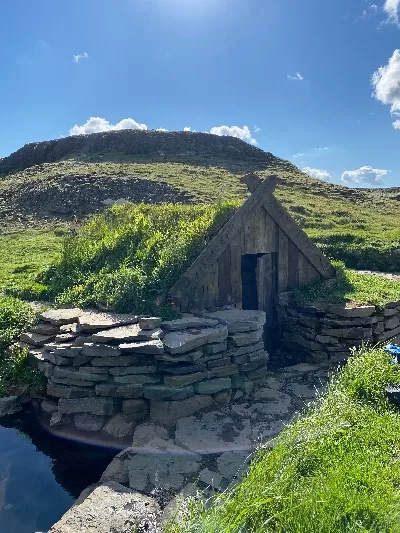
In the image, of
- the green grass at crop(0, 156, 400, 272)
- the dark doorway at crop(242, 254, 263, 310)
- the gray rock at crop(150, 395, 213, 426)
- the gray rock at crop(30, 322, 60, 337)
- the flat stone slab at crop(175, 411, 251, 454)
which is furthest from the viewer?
the green grass at crop(0, 156, 400, 272)

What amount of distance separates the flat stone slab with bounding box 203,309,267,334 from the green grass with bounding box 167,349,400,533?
1.88 m

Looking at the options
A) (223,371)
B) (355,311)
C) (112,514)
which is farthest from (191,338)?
(355,311)

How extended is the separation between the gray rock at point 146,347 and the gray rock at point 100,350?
0.34 ft

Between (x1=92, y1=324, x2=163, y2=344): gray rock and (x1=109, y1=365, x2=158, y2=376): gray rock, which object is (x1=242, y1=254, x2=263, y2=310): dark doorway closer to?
(x1=92, y1=324, x2=163, y2=344): gray rock

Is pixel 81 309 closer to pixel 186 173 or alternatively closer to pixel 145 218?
pixel 145 218

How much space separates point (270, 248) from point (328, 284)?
1429 mm

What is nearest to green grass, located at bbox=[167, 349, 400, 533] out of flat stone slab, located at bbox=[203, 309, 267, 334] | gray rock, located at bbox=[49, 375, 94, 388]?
flat stone slab, located at bbox=[203, 309, 267, 334]

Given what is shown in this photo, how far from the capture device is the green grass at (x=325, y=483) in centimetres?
289

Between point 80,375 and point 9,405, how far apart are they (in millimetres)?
1603

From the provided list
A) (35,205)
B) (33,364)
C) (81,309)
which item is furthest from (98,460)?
(35,205)

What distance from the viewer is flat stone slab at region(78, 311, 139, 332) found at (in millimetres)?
6004

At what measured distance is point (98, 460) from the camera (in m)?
5.40

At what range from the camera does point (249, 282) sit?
8.54 m

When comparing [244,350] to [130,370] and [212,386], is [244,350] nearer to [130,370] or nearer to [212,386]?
[212,386]
